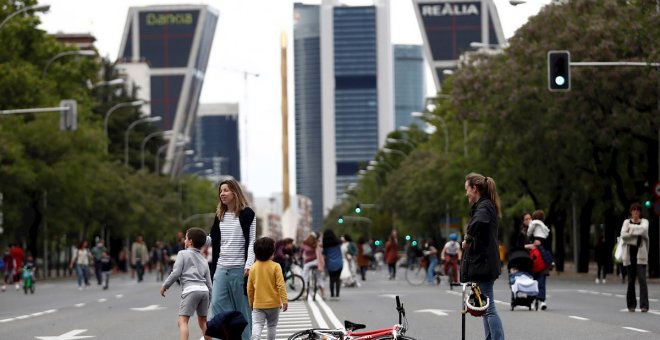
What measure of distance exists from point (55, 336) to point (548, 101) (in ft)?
101

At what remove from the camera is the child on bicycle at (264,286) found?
1363 centimetres

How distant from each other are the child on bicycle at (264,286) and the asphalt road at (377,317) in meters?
5.39

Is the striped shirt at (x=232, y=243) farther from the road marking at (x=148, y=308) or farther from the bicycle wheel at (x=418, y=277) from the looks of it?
the bicycle wheel at (x=418, y=277)

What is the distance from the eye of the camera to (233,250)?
13.9 m

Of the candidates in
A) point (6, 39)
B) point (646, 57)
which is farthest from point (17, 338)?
point (6, 39)

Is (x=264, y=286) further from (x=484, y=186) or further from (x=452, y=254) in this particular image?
(x=452, y=254)

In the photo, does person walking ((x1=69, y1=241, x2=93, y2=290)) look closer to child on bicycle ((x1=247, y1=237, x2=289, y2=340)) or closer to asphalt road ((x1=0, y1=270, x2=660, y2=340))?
asphalt road ((x1=0, y1=270, x2=660, y2=340))

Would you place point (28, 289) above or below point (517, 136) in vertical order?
below

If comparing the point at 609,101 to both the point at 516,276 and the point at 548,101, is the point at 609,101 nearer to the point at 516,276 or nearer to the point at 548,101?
the point at 548,101

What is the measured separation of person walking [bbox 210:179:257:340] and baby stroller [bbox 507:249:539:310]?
12163 millimetres

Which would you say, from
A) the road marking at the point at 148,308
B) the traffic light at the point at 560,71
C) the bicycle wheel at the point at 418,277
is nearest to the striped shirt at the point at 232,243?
the road marking at the point at 148,308

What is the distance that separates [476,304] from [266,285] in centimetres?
189

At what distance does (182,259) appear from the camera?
14.7 m

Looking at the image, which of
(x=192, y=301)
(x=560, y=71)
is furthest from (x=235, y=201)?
(x=560, y=71)
